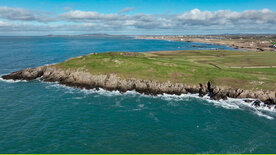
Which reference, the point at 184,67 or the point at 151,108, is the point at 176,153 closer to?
the point at 151,108

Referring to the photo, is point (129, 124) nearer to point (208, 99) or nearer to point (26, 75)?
point (208, 99)

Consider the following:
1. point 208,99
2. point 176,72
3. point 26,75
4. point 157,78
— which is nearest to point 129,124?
point 208,99

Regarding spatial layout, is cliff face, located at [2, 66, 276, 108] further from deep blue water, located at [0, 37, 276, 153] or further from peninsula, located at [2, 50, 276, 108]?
deep blue water, located at [0, 37, 276, 153]

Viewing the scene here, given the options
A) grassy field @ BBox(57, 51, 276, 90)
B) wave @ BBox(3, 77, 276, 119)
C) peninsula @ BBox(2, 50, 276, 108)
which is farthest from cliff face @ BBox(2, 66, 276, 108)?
grassy field @ BBox(57, 51, 276, 90)

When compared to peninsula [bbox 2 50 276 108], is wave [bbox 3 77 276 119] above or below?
below

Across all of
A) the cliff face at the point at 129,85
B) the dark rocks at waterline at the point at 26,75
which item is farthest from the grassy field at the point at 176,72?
the dark rocks at waterline at the point at 26,75
